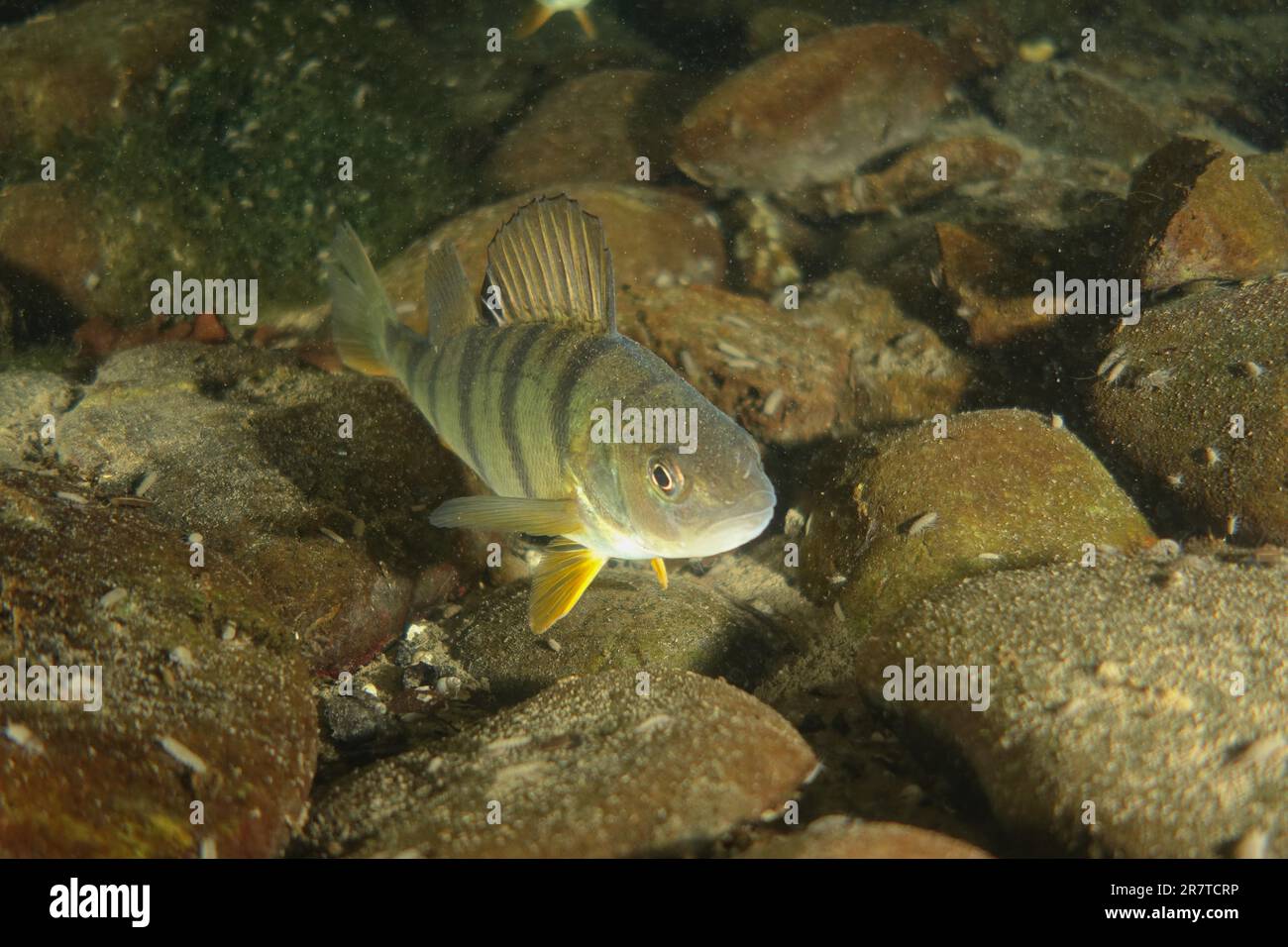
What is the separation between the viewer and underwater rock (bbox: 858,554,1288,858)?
220 centimetres

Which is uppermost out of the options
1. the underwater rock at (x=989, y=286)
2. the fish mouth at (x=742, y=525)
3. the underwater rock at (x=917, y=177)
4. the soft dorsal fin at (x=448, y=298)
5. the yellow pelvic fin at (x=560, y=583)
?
the underwater rock at (x=917, y=177)

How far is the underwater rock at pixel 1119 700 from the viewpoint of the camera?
7.23 ft

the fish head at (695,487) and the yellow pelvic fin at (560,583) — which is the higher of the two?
the fish head at (695,487)

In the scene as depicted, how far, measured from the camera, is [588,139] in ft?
26.4

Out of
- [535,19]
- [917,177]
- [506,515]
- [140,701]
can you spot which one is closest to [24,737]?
[140,701]

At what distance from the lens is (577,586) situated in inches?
118

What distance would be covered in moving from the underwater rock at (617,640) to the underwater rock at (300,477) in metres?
0.57

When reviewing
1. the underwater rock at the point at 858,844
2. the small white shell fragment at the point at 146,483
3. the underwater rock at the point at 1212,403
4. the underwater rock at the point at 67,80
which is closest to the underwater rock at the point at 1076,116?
the underwater rock at the point at 1212,403

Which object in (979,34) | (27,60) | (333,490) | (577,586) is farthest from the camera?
(979,34)

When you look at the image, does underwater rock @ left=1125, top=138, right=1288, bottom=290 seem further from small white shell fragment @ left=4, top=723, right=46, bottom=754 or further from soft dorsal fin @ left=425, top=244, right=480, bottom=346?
small white shell fragment @ left=4, top=723, right=46, bottom=754

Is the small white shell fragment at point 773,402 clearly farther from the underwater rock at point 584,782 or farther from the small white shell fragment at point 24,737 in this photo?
the small white shell fragment at point 24,737

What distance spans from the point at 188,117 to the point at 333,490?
6.20 metres
